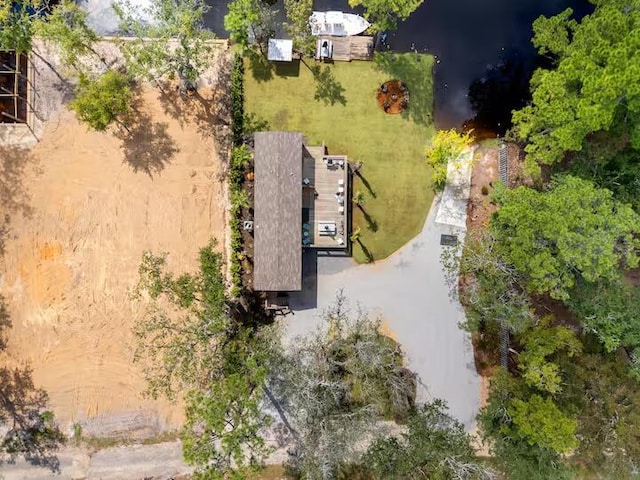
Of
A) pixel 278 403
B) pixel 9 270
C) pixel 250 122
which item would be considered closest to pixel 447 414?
pixel 278 403

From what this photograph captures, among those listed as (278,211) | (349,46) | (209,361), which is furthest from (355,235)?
(349,46)

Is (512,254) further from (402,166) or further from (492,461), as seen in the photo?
(492,461)

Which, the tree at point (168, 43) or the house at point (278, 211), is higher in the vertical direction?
the tree at point (168, 43)

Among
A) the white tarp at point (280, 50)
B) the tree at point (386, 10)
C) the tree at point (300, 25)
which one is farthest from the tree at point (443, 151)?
the white tarp at point (280, 50)

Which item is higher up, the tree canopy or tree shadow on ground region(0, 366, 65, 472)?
the tree canopy

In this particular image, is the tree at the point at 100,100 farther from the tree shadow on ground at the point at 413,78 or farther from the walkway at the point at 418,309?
the tree shadow on ground at the point at 413,78

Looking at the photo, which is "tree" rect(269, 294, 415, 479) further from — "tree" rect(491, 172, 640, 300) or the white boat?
the white boat

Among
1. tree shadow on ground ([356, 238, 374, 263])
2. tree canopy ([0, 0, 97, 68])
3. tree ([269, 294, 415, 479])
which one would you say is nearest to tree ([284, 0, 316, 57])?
tree canopy ([0, 0, 97, 68])

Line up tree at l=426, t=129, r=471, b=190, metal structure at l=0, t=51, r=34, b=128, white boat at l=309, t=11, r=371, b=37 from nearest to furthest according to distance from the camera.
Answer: tree at l=426, t=129, r=471, b=190, metal structure at l=0, t=51, r=34, b=128, white boat at l=309, t=11, r=371, b=37
